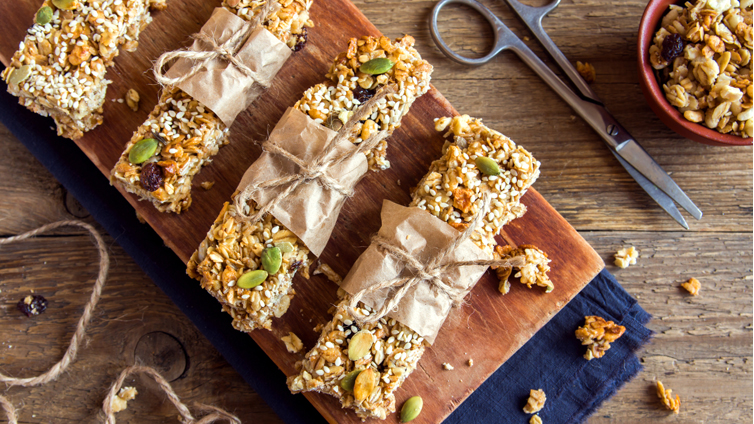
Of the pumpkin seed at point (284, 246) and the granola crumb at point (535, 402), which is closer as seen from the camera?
the pumpkin seed at point (284, 246)

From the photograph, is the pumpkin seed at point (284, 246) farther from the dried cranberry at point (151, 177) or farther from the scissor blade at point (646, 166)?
the scissor blade at point (646, 166)

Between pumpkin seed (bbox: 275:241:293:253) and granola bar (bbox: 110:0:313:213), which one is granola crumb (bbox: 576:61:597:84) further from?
pumpkin seed (bbox: 275:241:293:253)

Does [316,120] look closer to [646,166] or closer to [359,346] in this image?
[359,346]

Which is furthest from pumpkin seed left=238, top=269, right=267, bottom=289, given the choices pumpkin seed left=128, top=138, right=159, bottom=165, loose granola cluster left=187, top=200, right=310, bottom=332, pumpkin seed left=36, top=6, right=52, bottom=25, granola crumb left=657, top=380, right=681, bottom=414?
granola crumb left=657, top=380, right=681, bottom=414

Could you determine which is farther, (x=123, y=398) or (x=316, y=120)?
(x=123, y=398)

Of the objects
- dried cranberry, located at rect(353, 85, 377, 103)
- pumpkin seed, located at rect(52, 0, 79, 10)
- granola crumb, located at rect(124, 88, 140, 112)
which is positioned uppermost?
pumpkin seed, located at rect(52, 0, 79, 10)

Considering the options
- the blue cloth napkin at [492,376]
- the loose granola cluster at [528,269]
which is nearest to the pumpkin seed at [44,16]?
the blue cloth napkin at [492,376]

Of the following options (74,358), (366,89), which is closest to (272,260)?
(366,89)
